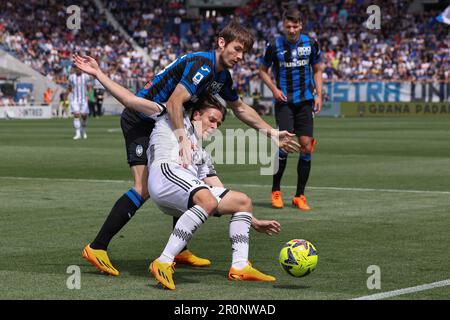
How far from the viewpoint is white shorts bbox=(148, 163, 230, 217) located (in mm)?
7629

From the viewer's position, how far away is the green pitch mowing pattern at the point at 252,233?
738 cm

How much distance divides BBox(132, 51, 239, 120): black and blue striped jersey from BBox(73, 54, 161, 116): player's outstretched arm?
0.98 ft

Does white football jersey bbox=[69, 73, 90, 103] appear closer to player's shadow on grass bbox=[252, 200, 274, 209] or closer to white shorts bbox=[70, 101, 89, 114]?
white shorts bbox=[70, 101, 89, 114]

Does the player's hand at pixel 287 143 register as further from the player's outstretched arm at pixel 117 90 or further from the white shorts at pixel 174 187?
the player's outstretched arm at pixel 117 90

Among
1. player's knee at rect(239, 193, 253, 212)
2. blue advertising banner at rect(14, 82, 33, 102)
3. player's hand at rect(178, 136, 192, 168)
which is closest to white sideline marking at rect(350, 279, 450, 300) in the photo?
player's knee at rect(239, 193, 253, 212)

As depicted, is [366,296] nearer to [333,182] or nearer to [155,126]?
[155,126]

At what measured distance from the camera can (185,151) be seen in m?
7.73

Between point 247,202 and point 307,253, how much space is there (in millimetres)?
596

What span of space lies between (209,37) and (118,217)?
184 ft

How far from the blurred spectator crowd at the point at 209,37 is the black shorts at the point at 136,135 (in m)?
46.3

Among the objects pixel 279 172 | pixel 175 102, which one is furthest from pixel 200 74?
pixel 279 172

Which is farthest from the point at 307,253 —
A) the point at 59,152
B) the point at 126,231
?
the point at 59,152

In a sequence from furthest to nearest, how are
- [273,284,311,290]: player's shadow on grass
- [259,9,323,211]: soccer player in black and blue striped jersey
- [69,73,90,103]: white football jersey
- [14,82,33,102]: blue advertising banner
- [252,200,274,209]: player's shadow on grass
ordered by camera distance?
[14,82,33,102]: blue advertising banner → [69,73,90,103]: white football jersey → [259,9,323,211]: soccer player in black and blue striped jersey → [252,200,274,209]: player's shadow on grass → [273,284,311,290]: player's shadow on grass
